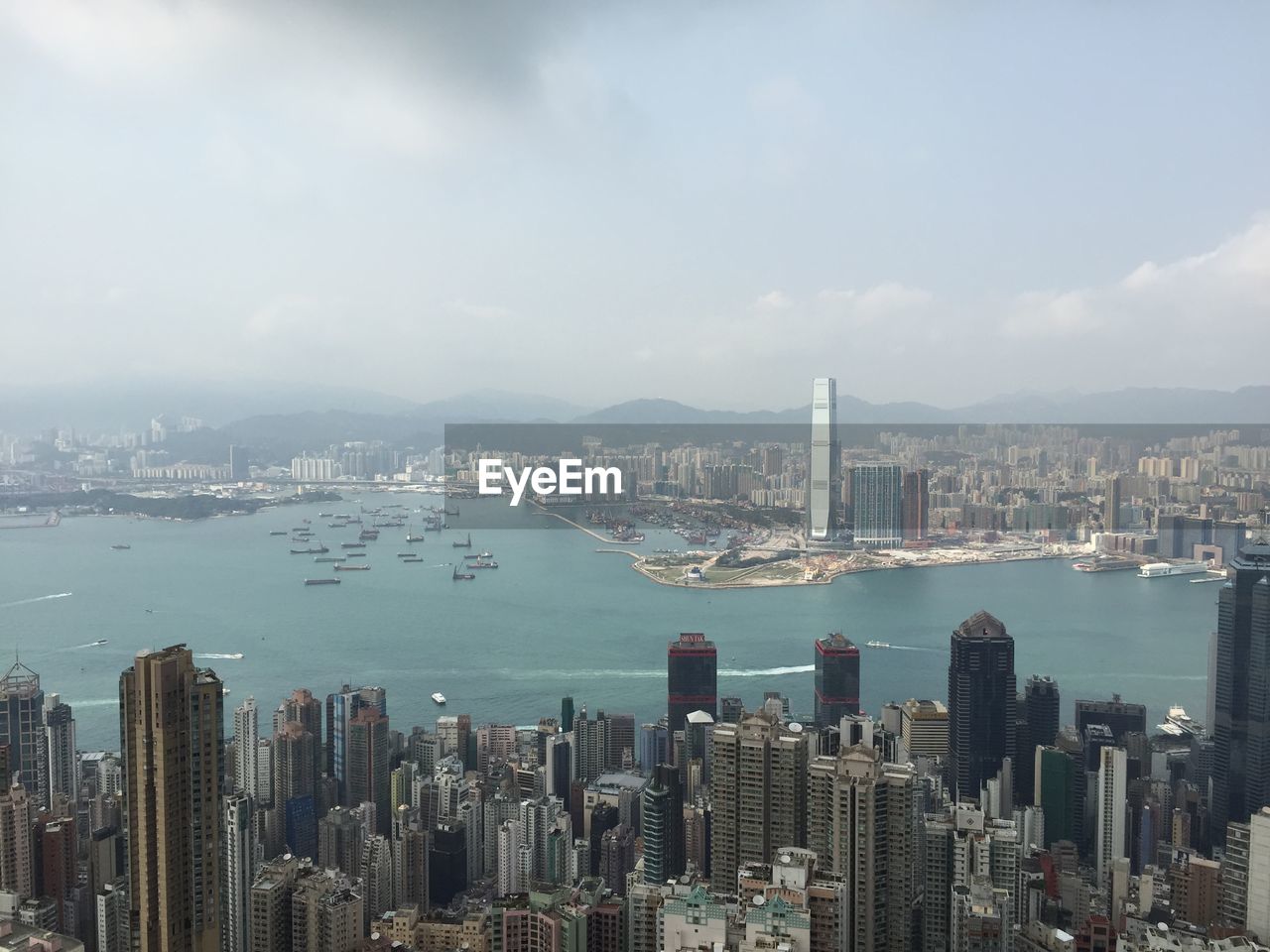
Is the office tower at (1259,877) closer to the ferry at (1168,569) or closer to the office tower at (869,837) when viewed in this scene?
the office tower at (869,837)

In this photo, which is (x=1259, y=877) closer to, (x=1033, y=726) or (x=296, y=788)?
(x=1033, y=726)

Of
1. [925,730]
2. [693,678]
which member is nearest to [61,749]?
[693,678]

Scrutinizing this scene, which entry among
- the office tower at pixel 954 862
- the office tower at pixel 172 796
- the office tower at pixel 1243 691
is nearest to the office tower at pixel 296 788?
the office tower at pixel 172 796

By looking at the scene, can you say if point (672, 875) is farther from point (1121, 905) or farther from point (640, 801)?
point (1121, 905)

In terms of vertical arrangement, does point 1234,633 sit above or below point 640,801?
above

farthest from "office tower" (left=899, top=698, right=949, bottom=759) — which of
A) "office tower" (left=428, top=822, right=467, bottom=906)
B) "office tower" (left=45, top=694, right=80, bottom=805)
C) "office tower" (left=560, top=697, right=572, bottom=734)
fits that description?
"office tower" (left=45, top=694, right=80, bottom=805)

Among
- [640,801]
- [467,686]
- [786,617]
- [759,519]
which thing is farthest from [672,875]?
[759,519]
